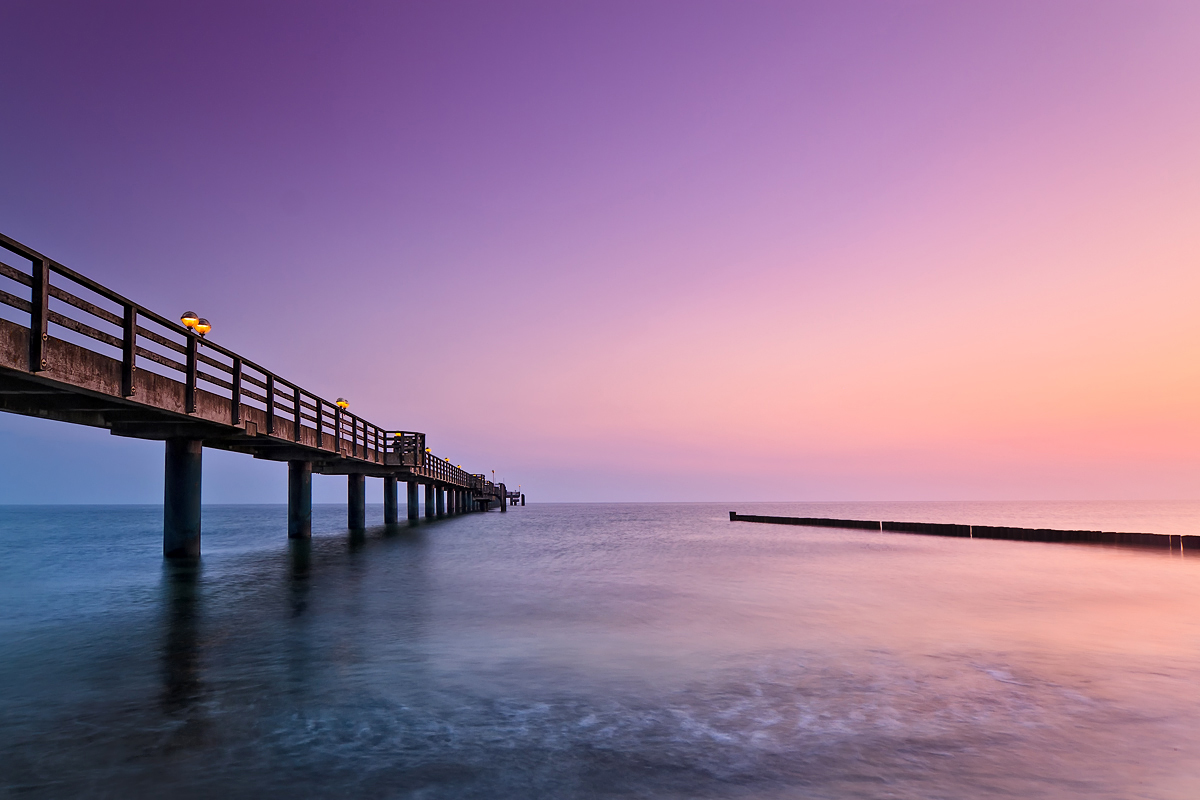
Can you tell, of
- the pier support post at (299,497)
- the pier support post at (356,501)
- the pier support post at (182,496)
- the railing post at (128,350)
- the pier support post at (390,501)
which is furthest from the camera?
the pier support post at (390,501)

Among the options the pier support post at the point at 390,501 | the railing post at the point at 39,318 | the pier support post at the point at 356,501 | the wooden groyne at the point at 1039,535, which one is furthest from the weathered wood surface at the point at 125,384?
the wooden groyne at the point at 1039,535

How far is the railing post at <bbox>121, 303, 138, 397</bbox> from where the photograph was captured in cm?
1433

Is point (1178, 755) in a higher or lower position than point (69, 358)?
lower

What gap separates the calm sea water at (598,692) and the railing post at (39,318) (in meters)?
4.25

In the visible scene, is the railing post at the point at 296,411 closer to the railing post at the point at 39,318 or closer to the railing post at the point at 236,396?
the railing post at the point at 236,396

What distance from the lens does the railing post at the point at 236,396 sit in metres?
20.1

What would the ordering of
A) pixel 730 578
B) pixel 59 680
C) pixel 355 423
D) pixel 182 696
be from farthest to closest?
pixel 355 423 < pixel 730 578 < pixel 59 680 < pixel 182 696

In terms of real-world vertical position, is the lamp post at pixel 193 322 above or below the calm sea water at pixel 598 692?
above

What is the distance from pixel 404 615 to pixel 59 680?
5910mm

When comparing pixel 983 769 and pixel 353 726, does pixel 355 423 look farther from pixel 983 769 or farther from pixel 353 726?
pixel 983 769

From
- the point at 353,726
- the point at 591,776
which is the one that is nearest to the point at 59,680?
the point at 353,726

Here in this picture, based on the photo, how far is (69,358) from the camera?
12.7m

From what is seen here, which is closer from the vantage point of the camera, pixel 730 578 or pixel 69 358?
pixel 69 358

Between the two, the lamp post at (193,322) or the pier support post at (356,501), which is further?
the pier support post at (356,501)
